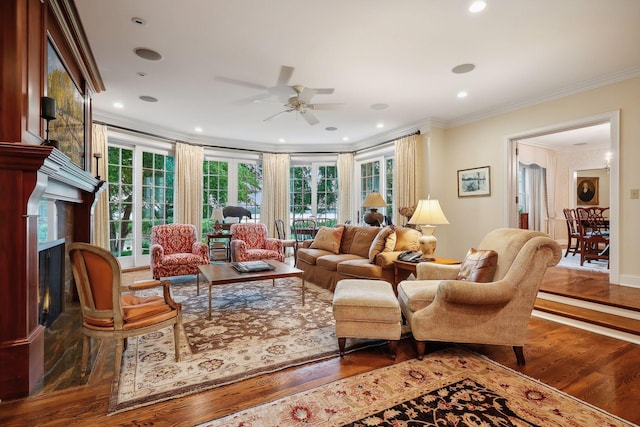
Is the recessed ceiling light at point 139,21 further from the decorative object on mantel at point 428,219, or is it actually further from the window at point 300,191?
the window at point 300,191

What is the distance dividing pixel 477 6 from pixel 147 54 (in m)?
3.20

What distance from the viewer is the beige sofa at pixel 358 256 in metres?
3.90

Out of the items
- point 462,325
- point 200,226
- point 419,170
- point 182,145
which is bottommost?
point 462,325

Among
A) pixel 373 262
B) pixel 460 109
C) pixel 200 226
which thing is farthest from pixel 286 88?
pixel 200 226

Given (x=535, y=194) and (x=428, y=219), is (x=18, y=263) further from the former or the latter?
(x=535, y=194)

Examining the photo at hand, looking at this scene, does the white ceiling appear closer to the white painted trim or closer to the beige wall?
the beige wall

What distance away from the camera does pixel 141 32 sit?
2.91 m

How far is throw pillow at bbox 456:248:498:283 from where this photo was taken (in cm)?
247

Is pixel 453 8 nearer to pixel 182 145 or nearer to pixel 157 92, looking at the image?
pixel 157 92

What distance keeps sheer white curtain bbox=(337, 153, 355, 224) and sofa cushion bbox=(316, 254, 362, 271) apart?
121 inches

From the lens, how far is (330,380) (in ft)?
6.75

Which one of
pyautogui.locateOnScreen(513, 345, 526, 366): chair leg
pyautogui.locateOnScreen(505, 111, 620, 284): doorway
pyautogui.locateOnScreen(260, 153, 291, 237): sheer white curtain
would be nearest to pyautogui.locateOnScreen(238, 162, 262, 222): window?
pyautogui.locateOnScreen(260, 153, 291, 237): sheer white curtain

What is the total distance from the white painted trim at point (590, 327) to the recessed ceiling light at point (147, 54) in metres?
4.94

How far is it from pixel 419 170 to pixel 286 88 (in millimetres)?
2989
